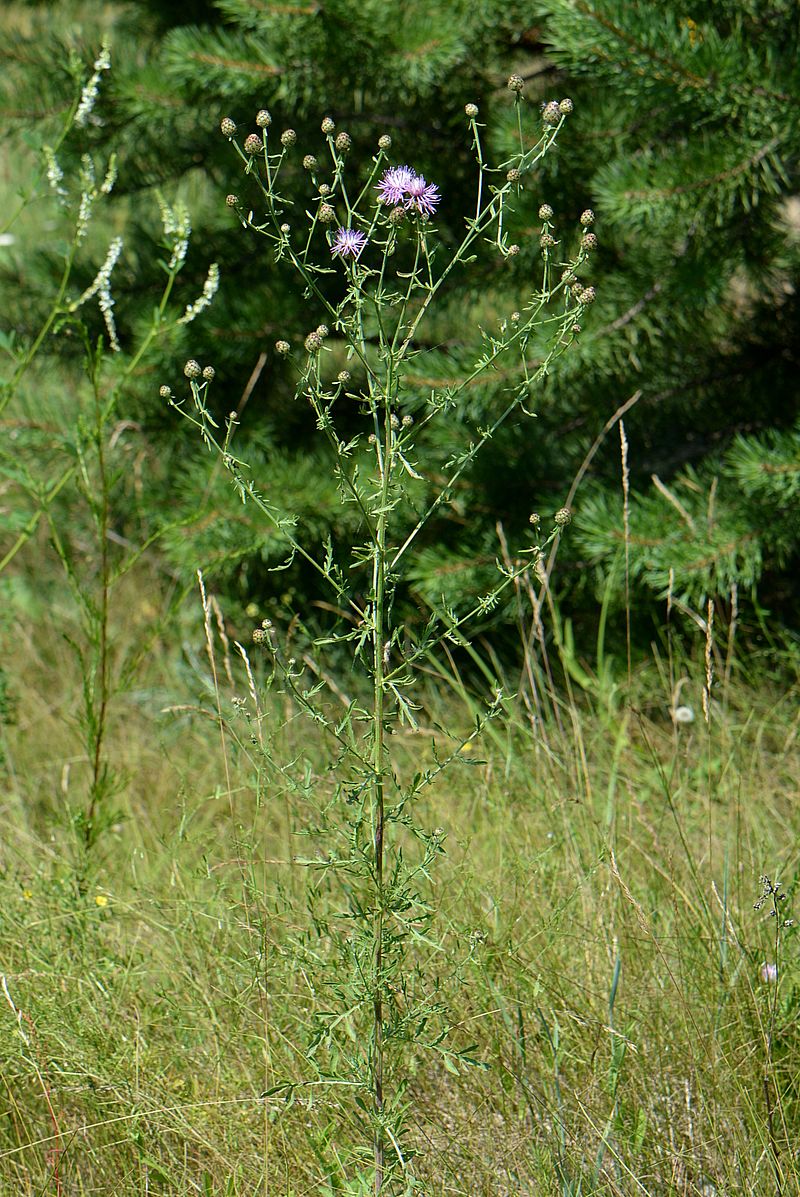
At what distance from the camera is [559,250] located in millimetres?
2730

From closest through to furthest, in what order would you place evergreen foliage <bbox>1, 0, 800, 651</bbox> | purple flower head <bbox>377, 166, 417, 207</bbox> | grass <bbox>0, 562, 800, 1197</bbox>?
purple flower head <bbox>377, 166, 417, 207</bbox>, grass <bbox>0, 562, 800, 1197</bbox>, evergreen foliage <bbox>1, 0, 800, 651</bbox>

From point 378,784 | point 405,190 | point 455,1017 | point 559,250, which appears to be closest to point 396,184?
point 405,190

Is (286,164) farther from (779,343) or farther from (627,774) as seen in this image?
(627,774)

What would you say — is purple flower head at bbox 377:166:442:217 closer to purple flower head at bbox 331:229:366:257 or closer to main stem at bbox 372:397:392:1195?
purple flower head at bbox 331:229:366:257

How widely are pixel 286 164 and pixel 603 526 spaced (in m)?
1.38

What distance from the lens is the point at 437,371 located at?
2.65m

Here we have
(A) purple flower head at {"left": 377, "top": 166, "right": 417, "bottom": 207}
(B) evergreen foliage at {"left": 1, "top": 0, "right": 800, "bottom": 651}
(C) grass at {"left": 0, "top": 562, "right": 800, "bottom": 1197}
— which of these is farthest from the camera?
(B) evergreen foliage at {"left": 1, "top": 0, "right": 800, "bottom": 651}

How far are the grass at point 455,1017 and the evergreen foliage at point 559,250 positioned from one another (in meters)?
0.77

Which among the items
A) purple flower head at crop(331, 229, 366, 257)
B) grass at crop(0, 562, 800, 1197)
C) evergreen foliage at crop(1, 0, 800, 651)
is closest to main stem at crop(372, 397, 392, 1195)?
grass at crop(0, 562, 800, 1197)

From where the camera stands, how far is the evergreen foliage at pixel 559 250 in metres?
2.41

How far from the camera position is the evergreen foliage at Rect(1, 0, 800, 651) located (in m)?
2.41

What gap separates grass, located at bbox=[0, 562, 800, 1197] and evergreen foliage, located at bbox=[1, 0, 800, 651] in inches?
30.2

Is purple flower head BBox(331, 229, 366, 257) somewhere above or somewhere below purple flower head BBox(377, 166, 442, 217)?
below

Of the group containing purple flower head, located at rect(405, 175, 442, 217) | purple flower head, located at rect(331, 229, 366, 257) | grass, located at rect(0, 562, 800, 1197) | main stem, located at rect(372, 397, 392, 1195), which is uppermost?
purple flower head, located at rect(405, 175, 442, 217)
